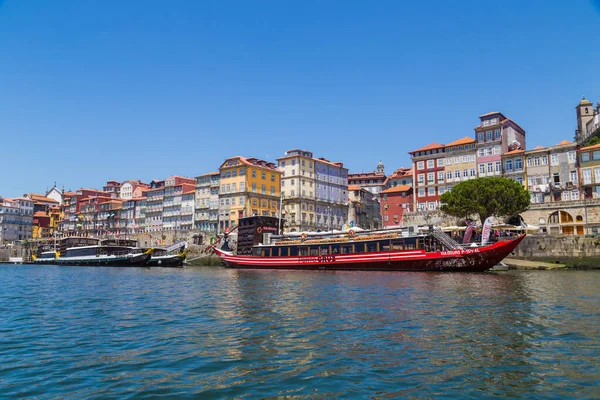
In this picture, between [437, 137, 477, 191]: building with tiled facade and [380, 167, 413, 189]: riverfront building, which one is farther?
[380, 167, 413, 189]: riverfront building

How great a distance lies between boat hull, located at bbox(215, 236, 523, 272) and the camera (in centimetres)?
3869

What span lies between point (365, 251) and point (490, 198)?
2064 cm

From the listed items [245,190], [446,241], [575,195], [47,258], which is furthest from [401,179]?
[47,258]

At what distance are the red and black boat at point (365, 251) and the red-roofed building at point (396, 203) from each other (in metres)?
36.1

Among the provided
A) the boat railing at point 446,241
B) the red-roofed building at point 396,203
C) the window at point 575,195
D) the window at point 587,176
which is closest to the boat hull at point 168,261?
the boat railing at point 446,241

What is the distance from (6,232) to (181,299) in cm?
13407

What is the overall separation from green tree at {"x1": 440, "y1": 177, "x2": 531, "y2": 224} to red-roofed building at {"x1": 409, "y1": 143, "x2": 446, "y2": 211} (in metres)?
18.8

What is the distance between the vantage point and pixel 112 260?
69.3m

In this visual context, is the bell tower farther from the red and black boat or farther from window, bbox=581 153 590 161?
the red and black boat

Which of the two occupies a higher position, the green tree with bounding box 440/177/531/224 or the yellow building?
the yellow building

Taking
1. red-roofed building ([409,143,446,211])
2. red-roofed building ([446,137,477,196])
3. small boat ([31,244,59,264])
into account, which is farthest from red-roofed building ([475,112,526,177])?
small boat ([31,244,59,264])

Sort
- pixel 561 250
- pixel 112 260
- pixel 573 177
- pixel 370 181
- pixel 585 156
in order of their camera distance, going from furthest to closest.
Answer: pixel 370 181, pixel 112 260, pixel 573 177, pixel 585 156, pixel 561 250

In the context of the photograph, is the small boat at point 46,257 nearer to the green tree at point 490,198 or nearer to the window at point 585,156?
the green tree at point 490,198

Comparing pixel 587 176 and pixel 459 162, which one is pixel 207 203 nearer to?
pixel 459 162
